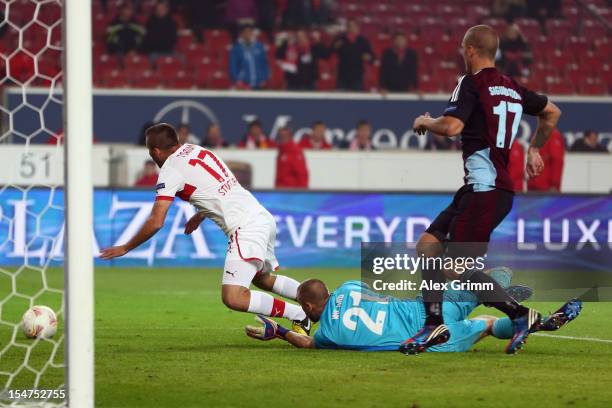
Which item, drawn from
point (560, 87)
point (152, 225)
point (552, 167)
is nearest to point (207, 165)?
point (152, 225)

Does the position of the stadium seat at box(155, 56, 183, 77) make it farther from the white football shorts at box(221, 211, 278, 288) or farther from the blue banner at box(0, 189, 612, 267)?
the white football shorts at box(221, 211, 278, 288)

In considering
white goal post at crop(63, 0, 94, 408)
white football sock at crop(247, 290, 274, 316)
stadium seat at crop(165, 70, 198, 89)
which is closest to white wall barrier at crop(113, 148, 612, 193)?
stadium seat at crop(165, 70, 198, 89)

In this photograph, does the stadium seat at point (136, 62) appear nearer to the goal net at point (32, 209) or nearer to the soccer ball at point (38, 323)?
the goal net at point (32, 209)

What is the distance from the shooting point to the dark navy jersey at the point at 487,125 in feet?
24.9

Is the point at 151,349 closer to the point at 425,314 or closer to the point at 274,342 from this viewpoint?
the point at 274,342

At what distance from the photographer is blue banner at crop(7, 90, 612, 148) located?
20875 millimetres

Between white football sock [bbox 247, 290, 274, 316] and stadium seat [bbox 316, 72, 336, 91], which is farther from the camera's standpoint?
stadium seat [bbox 316, 72, 336, 91]

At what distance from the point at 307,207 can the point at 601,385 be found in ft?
33.4

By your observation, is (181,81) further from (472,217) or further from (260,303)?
(472,217)

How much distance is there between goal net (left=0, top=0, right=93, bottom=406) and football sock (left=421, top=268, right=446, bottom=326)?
7.21ft

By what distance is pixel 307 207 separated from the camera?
54.3 ft

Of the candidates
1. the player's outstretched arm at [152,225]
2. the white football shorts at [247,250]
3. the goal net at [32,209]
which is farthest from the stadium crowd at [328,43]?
the player's outstretched arm at [152,225]

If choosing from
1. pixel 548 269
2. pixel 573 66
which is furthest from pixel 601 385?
pixel 573 66

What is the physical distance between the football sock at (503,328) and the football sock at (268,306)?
4.77 ft
